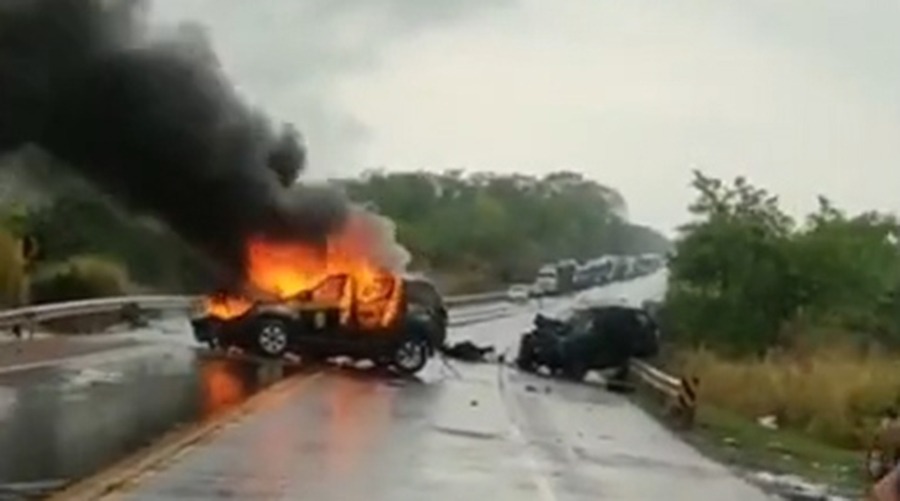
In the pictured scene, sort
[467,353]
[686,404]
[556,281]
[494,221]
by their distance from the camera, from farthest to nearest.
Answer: [494,221] → [556,281] → [467,353] → [686,404]

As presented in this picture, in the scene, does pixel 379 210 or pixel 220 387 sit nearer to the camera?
pixel 220 387

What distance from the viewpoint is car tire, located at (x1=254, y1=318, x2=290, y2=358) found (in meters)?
40.3

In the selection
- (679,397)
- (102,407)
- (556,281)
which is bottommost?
(102,407)

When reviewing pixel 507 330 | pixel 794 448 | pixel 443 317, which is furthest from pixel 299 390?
pixel 507 330

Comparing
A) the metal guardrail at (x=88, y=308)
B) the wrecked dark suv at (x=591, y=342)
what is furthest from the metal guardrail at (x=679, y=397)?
the metal guardrail at (x=88, y=308)

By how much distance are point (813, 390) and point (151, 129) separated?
1170 cm

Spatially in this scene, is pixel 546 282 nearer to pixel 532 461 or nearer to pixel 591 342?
pixel 591 342

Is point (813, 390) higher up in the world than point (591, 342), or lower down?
lower down

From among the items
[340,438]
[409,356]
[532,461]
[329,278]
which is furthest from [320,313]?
[532,461]

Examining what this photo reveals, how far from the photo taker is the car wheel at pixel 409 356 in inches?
1610

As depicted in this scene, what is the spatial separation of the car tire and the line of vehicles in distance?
145ft

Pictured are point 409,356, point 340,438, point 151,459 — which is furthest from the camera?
point 409,356

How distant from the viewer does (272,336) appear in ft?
132

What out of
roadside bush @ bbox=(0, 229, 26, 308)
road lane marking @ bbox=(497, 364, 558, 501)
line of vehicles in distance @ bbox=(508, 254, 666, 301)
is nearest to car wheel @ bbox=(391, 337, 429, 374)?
road lane marking @ bbox=(497, 364, 558, 501)
